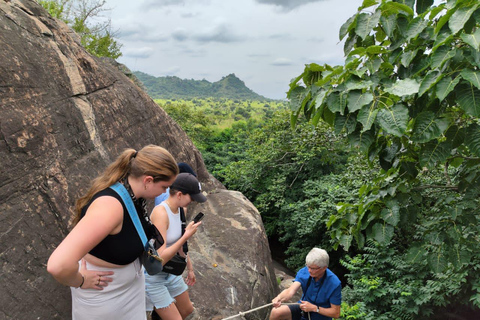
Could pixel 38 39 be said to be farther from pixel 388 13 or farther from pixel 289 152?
pixel 289 152

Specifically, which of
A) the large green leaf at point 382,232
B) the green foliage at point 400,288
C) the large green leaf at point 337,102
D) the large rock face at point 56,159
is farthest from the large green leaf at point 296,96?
the green foliage at point 400,288

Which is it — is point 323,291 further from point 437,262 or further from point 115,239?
point 115,239

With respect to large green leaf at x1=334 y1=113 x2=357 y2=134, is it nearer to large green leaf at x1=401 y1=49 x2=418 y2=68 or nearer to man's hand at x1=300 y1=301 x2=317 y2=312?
large green leaf at x1=401 y1=49 x2=418 y2=68

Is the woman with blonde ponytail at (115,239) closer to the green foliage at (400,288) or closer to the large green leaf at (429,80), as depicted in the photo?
the large green leaf at (429,80)

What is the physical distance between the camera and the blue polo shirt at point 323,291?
3.64m

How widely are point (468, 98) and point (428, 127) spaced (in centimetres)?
24

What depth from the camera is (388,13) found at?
2.09m

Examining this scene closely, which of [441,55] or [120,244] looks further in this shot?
[120,244]

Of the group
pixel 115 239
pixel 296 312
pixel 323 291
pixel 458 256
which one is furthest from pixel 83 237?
pixel 296 312

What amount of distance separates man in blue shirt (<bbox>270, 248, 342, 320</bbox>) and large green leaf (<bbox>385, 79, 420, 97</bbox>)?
7.46 feet

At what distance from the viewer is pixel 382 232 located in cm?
248

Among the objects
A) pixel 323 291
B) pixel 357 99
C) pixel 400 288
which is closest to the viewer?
pixel 357 99

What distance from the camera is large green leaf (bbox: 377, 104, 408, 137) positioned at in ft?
5.82

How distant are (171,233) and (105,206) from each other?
1219mm
